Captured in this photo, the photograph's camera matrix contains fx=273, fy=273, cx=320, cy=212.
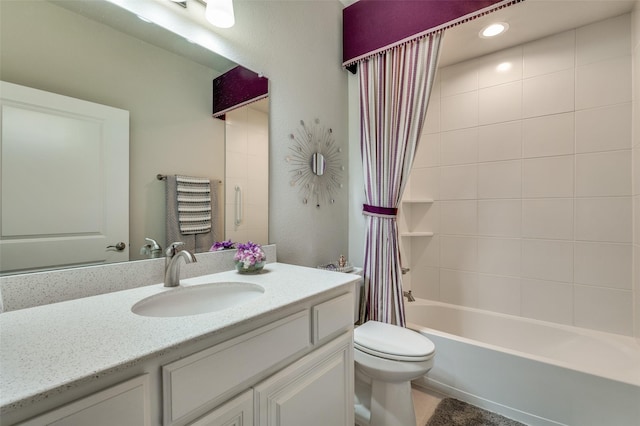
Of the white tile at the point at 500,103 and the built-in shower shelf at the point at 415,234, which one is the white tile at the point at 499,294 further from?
the white tile at the point at 500,103

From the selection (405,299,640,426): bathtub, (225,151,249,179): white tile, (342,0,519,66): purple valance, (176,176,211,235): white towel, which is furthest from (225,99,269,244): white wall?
(405,299,640,426): bathtub

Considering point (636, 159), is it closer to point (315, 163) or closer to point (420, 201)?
point (420, 201)

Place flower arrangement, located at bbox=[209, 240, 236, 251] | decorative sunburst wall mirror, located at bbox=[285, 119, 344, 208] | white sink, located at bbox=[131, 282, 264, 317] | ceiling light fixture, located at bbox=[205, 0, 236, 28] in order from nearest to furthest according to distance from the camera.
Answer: white sink, located at bbox=[131, 282, 264, 317] → ceiling light fixture, located at bbox=[205, 0, 236, 28] → flower arrangement, located at bbox=[209, 240, 236, 251] → decorative sunburst wall mirror, located at bbox=[285, 119, 344, 208]

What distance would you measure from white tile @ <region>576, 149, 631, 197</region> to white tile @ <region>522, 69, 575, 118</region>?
1.26 ft

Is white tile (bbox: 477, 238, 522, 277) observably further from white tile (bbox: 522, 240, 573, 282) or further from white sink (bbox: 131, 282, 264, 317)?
white sink (bbox: 131, 282, 264, 317)

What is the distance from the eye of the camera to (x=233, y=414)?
0.71m

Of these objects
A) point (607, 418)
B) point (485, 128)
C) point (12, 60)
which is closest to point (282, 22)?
point (12, 60)

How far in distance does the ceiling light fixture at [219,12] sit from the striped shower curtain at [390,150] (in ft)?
3.52

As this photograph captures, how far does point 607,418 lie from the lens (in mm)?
1306

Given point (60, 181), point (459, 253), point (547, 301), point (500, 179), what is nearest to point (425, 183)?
point (500, 179)

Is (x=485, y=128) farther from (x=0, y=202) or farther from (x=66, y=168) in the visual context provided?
(x=0, y=202)

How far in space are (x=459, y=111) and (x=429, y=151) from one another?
1.30 feet

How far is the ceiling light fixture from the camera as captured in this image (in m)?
1.14

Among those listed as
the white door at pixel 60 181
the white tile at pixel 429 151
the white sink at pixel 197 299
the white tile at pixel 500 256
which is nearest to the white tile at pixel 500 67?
the white tile at pixel 429 151
